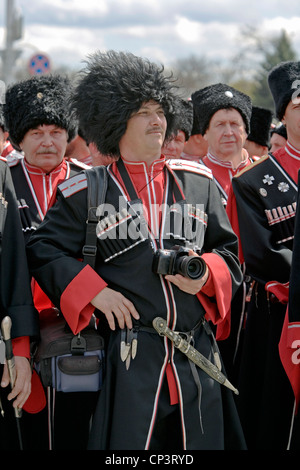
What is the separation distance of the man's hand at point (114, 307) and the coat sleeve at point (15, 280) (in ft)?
1.04

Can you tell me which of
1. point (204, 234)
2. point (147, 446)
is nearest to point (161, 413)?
point (147, 446)

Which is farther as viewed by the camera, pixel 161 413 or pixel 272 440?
pixel 272 440

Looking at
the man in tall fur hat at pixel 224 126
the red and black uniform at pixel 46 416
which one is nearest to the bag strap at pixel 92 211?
the red and black uniform at pixel 46 416

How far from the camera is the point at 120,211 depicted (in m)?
3.23

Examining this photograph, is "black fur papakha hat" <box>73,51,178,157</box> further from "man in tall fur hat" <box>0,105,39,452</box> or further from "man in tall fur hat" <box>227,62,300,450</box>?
"man in tall fur hat" <box>227,62,300,450</box>

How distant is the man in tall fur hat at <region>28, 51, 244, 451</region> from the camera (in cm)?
311

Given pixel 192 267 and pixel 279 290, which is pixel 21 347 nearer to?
pixel 192 267

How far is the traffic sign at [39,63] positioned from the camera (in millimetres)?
13299

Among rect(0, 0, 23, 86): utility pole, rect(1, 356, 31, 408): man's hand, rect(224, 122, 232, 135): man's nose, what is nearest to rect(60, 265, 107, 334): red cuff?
rect(1, 356, 31, 408): man's hand

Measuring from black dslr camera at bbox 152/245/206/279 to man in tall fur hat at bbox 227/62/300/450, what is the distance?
36.7 inches

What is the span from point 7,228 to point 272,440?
201cm

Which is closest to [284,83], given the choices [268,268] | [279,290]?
[268,268]

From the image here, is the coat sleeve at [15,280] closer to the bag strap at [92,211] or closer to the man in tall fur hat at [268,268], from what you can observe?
the bag strap at [92,211]
